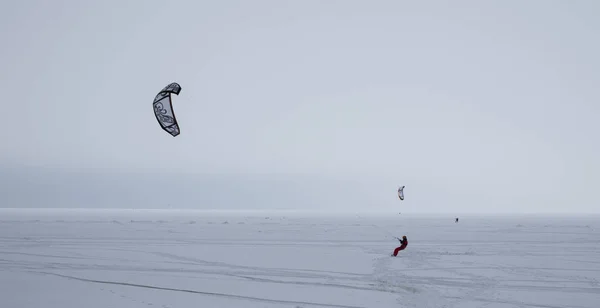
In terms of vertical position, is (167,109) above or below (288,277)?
above

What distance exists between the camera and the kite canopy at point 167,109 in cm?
1487

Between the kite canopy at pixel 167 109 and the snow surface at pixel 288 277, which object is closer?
the snow surface at pixel 288 277

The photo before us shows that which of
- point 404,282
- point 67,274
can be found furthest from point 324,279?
point 67,274

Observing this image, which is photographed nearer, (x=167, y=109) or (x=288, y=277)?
(x=288, y=277)

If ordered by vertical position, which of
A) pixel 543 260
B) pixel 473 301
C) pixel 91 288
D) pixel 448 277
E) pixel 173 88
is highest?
pixel 173 88

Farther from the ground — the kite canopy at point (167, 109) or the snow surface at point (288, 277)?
the kite canopy at point (167, 109)

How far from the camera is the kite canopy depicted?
14.9 m

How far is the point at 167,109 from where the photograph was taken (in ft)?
50.3

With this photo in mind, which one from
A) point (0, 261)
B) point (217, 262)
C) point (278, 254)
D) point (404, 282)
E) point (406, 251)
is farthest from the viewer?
point (406, 251)

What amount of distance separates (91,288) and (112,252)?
750 centimetres

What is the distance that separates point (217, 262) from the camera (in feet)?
52.1

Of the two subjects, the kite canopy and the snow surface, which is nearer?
the snow surface

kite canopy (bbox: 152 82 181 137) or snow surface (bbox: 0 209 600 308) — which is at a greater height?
kite canopy (bbox: 152 82 181 137)

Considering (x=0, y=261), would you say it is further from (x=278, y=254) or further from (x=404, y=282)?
(x=404, y=282)
